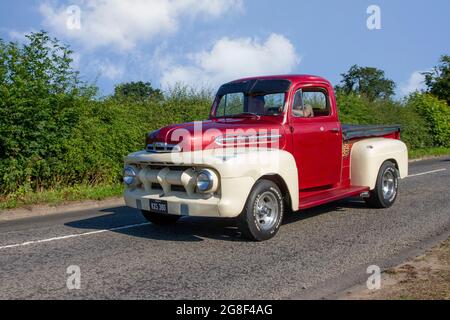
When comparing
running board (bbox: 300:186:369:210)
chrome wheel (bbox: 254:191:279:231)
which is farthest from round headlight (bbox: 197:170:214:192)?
running board (bbox: 300:186:369:210)

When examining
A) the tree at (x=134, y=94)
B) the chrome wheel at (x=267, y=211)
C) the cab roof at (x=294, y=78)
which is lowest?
the chrome wheel at (x=267, y=211)

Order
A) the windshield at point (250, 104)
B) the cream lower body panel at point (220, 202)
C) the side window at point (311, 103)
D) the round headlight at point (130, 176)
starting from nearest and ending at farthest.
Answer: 1. the cream lower body panel at point (220, 202)
2. the round headlight at point (130, 176)
3. the windshield at point (250, 104)
4. the side window at point (311, 103)

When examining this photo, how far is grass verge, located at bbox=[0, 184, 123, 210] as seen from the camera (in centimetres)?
1053

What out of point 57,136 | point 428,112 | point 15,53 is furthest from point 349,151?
point 428,112

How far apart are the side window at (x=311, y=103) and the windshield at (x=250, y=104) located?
266 mm

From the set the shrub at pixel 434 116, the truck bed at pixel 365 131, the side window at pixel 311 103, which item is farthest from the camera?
the shrub at pixel 434 116

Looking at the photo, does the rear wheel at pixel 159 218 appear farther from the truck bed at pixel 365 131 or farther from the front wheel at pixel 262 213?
the truck bed at pixel 365 131

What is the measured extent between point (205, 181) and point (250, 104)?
6.62 feet

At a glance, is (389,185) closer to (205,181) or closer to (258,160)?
(258,160)

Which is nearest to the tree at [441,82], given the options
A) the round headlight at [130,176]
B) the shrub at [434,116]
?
the shrub at [434,116]

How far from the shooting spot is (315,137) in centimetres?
782

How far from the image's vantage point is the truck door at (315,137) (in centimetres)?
756

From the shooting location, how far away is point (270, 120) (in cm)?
750
